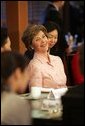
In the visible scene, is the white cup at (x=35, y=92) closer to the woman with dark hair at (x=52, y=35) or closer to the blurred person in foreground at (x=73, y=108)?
the blurred person in foreground at (x=73, y=108)

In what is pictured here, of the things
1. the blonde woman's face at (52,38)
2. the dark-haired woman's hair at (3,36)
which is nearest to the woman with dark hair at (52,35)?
the blonde woman's face at (52,38)

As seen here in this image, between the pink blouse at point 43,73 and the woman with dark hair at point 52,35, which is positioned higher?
the woman with dark hair at point 52,35

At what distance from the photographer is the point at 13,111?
101 inches

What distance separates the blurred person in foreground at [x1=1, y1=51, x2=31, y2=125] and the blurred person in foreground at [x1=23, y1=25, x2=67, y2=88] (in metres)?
1.29

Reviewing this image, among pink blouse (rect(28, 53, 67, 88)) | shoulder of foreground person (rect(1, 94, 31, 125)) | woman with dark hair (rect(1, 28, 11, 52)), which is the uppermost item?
woman with dark hair (rect(1, 28, 11, 52))

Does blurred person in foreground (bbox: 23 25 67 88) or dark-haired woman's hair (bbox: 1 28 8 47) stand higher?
dark-haired woman's hair (bbox: 1 28 8 47)

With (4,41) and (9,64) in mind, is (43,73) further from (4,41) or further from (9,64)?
(9,64)

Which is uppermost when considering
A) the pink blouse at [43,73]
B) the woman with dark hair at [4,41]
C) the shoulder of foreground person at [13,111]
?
the woman with dark hair at [4,41]

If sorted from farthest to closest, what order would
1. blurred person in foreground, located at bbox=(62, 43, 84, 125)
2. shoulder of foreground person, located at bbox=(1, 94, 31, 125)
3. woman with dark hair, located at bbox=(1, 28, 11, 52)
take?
woman with dark hair, located at bbox=(1, 28, 11, 52)
shoulder of foreground person, located at bbox=(1, 94, 31, 125)
blurred person in foreground, located at bbox=(62, 43, 84, 125)

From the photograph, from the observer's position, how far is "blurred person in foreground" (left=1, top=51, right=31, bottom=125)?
2.59 metres

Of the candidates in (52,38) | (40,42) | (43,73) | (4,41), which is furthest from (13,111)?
(52,38)

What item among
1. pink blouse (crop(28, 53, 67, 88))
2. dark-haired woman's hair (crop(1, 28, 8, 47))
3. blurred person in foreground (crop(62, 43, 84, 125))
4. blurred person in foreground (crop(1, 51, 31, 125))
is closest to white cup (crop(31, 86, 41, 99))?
pink blouse (crop(28, 53, 67, 88))

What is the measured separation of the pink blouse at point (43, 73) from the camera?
3.97 meters

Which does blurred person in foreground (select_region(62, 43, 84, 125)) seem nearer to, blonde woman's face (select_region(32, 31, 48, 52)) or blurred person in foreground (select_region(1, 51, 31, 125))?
blurred person in foreground (select_region(1, 51, 31, 125))
